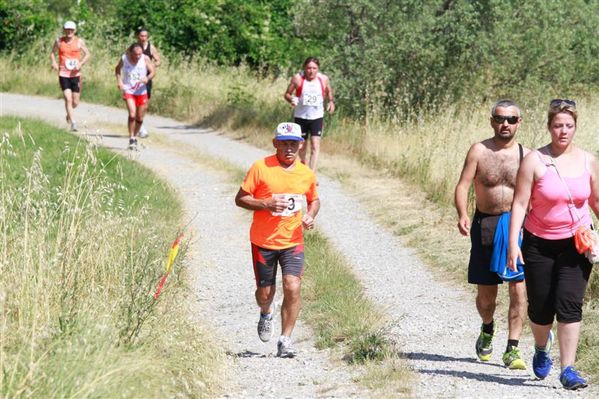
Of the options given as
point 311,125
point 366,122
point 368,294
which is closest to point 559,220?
point 368,294

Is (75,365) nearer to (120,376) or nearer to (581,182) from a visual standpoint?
(120,376)

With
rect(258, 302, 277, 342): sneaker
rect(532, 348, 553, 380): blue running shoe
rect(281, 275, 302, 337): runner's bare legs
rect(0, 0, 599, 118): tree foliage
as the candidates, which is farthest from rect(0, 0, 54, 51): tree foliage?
rect(532, 348, 553, 380): blue running shoe

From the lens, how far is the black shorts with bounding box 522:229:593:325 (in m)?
7.04

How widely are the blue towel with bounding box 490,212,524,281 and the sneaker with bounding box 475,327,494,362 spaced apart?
0.45 m

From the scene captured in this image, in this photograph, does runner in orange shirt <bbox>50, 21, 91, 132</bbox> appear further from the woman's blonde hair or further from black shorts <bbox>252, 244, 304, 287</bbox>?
the woman's blonde hair

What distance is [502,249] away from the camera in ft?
25.2

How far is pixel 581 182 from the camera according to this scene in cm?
696

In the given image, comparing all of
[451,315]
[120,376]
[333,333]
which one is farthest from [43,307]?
[451,315]

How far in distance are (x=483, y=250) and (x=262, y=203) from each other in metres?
1.47

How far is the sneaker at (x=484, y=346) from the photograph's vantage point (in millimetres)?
7930

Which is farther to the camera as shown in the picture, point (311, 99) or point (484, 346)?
point (311, 99)

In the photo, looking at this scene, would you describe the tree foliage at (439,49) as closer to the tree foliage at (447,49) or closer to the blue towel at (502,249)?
the tree foliage at (447,49)

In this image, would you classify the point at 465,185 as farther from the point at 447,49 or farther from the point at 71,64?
the point at 447,49

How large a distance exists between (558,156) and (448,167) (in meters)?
7.78
